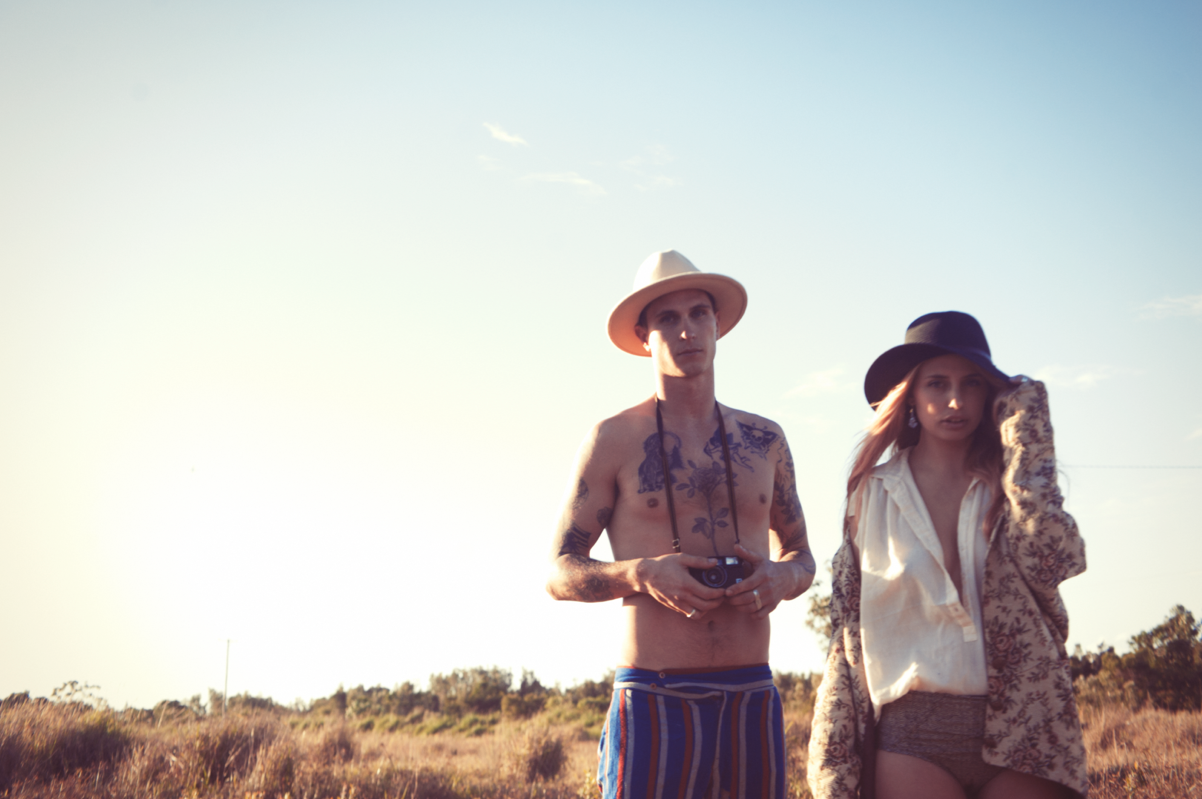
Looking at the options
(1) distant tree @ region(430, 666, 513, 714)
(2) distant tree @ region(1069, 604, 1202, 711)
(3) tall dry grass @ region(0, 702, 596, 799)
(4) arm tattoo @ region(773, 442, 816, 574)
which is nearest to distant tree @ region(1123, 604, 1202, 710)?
(2) distant tree @ region(1069, 604, 1202, 711)

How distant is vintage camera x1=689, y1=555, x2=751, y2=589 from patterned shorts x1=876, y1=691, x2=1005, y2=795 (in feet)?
2.30

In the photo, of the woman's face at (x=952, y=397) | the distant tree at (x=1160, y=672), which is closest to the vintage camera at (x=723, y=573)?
the woman's face at (x=952, y=397)

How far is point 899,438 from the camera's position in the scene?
11.0ft

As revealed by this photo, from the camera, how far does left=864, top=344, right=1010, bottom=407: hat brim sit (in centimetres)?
299

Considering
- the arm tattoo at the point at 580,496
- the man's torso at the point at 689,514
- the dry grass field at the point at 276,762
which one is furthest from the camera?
the dry grass field at the point at 276,762

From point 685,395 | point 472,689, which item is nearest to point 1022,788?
point 685,395

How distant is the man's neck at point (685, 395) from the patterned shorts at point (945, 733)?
60.3 inches

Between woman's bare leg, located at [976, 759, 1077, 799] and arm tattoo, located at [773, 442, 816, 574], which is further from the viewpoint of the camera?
arm tattoo, located at [773, 442, 816, 574]

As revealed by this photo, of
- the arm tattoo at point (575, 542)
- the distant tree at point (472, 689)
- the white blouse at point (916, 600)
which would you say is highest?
the arm tattoo at point (575, 542)

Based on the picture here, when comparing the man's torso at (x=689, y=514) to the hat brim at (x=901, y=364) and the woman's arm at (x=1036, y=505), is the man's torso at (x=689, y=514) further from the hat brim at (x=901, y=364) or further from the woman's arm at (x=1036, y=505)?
the woman's arm at (x=1036, y=505)

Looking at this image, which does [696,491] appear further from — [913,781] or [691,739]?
[913,781]

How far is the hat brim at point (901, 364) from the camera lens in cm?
299

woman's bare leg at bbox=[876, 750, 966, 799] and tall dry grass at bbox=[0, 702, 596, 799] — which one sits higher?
woman's bare leg at bbox=[876, 750, 966, 799]

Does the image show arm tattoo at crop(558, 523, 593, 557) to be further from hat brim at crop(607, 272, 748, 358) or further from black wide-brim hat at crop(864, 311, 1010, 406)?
black wide-brim hat at crop(864, 311, 1010, 406)
